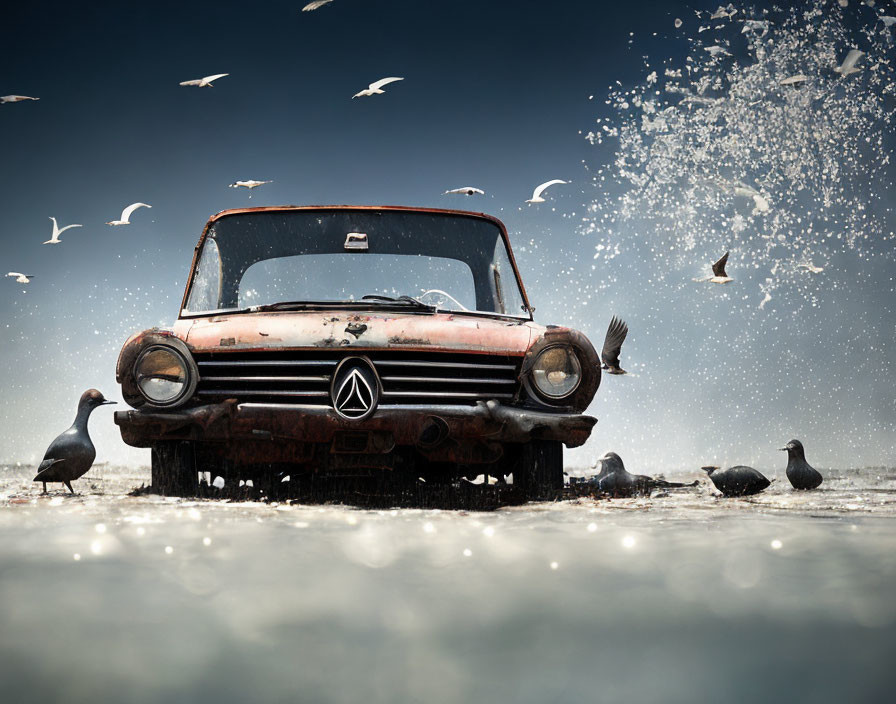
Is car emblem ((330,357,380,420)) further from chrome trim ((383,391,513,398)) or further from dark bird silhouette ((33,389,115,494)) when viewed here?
dark bird silhouette ((33,389,115,494))

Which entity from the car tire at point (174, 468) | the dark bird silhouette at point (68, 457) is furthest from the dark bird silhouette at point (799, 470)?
the dark bird silhouette at point (68, 457)

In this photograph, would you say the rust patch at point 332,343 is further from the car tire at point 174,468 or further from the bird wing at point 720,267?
the bird wing at point 720,267

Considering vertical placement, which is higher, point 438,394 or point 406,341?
point 406,341

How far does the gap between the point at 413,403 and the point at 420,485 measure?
2.61 feet

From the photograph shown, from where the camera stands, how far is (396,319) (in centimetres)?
373

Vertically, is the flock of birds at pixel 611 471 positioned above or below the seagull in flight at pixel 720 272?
below

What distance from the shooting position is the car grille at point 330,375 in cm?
355

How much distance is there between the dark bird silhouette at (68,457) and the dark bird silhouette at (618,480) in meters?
2.80

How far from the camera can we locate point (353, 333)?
359 cm

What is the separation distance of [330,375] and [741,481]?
2.80 metres

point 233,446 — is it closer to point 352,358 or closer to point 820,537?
point 352,358

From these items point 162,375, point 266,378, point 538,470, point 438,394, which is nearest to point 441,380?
point 438,394

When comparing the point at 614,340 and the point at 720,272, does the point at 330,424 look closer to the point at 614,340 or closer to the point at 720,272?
the point at 614,340

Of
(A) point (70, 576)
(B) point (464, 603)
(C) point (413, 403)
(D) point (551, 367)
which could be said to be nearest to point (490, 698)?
(B) point (464, 603)
